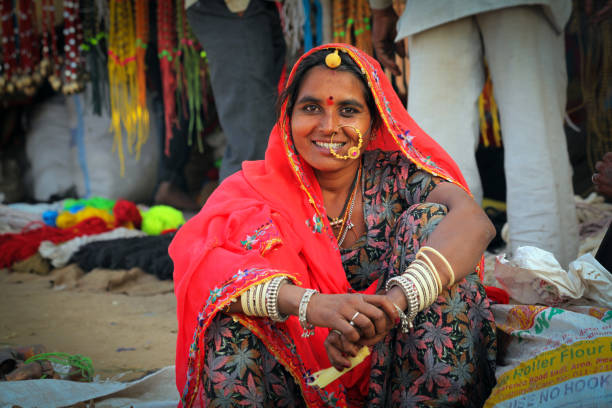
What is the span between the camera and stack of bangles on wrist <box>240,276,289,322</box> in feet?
4.37

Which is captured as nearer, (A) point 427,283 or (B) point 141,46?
(A) point 427,283

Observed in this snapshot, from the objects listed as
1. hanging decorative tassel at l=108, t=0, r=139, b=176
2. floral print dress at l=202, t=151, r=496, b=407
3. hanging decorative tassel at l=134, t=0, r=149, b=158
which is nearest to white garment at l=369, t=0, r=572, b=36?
floral print dress at l=202, t=151, r=496, b=407

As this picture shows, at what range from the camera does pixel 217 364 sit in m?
1.33

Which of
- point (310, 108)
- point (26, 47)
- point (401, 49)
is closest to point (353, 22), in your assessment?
point (401, 49)

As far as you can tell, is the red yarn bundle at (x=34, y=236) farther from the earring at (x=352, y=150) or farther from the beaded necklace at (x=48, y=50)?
the earring at (x=352, y=150)

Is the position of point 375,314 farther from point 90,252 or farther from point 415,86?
point 90,252

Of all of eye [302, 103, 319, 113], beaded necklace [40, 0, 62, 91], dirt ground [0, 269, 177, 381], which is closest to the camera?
eye [302, 103, 319, 113]

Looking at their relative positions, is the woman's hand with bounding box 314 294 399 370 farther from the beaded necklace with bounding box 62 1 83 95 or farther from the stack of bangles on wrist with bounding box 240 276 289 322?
the beaded necklace with bounding box 62 1 83 95

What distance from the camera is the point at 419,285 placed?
1.30m

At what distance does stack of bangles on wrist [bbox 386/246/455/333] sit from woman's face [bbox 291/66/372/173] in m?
0.54

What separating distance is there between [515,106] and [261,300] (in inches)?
68.9

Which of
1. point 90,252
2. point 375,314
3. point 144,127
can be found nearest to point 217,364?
point 375,314

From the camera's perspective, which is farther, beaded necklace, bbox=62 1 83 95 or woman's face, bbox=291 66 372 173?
beaded necklace, bbox=62 1 83 95

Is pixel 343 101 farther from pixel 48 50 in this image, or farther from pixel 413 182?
pixel 48 50
